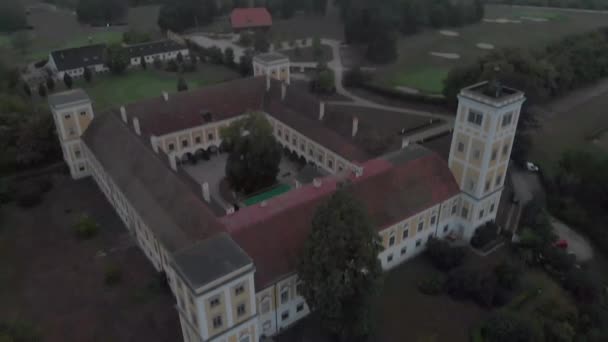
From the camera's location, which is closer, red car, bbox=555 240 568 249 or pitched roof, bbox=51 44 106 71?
red car, bbox=555 240 568 249

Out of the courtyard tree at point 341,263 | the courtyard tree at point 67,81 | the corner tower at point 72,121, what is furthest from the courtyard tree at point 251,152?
the courtyard tree at point 67,81

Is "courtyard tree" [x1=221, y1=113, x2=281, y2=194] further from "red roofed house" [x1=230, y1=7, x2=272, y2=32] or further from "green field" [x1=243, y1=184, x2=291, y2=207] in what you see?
"red roofed house" [x1=230, y1=7, x2=272, y2=32]

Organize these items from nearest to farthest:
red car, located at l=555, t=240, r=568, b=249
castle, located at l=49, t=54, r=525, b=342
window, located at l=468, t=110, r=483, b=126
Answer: castle, located at l=49, t=54, r=525, b=342 → window, located at l=468, t=110, r=483, b=126 → red car, located at l=555, t=240, r=568, b=249

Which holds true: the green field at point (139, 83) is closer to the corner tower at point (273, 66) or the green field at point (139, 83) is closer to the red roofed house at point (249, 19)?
the corner tower at point (273, 66)

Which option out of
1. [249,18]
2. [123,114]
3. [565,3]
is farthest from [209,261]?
[565,3]

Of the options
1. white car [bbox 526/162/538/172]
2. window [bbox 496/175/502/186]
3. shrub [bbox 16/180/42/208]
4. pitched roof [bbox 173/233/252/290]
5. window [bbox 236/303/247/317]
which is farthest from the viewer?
white car [bbox 526/162/538/172]

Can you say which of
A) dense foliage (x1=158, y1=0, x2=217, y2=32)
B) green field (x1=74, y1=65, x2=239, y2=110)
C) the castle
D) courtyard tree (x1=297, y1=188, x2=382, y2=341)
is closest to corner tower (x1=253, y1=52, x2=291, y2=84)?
the castle
